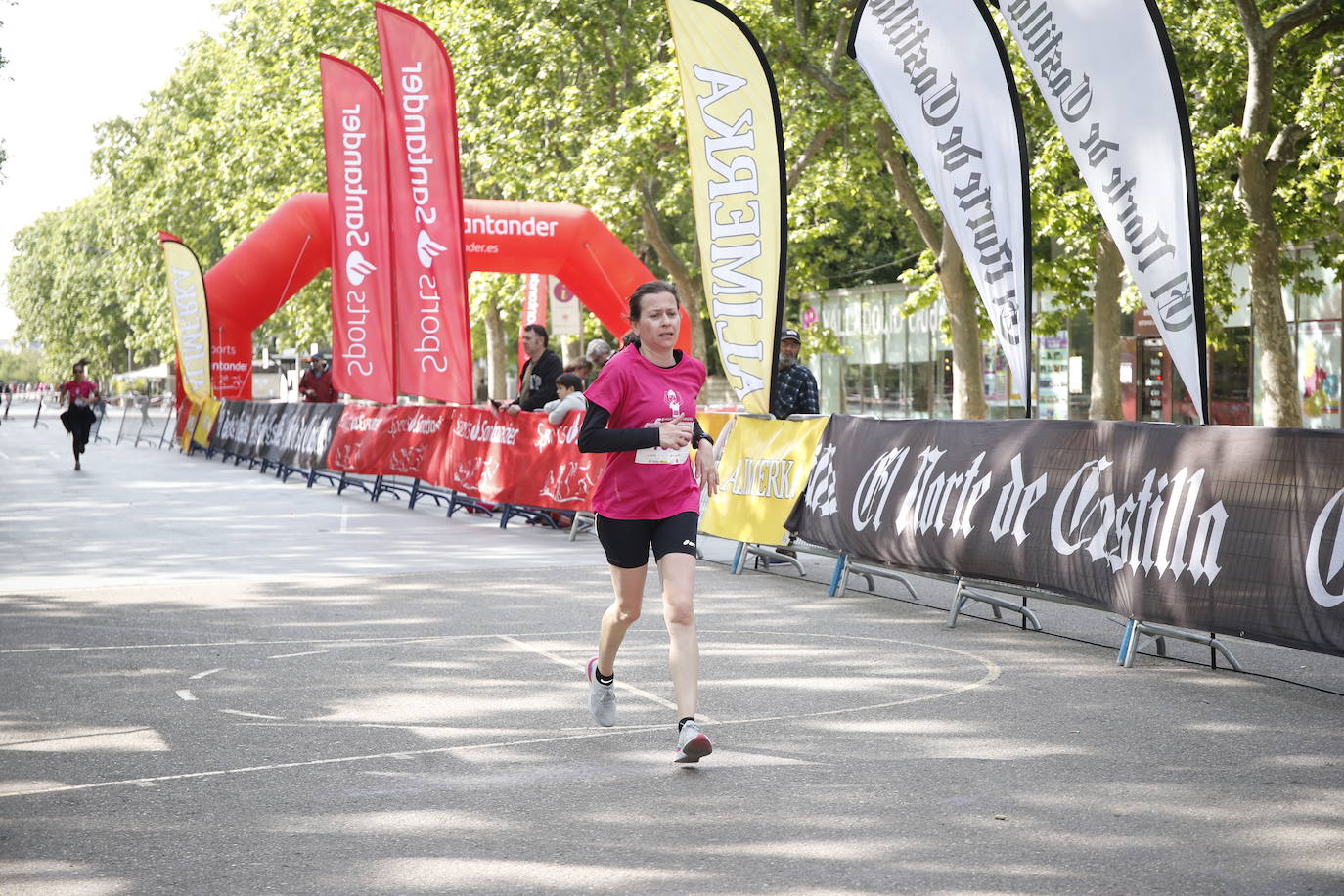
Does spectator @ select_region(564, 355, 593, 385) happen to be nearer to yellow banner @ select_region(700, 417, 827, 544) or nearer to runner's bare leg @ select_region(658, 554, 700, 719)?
yellow banner @ select_region(700, 417, 827, 544)

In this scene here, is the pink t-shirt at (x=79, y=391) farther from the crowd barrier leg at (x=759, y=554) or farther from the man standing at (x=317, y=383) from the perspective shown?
the crowd barrier leg at (x=759, y=554)

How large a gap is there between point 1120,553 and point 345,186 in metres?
15.0

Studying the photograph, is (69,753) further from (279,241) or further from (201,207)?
(201,207)

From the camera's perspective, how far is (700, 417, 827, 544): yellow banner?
11906 mm

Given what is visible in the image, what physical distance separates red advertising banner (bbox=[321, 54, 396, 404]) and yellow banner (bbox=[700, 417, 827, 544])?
9129 mm

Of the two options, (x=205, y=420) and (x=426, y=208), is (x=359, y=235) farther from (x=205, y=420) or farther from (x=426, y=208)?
(x=205, y=420)

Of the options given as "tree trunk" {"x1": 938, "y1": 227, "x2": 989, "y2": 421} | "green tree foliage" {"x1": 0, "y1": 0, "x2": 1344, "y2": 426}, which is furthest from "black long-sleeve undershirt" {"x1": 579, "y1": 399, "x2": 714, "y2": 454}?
"tree trunk" {"x1": 938, "y1": 227, "x2": 989, "y2": 421}

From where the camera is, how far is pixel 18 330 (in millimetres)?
108438

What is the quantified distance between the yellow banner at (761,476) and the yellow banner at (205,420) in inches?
838

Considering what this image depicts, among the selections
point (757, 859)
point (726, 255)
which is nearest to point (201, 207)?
point (726, 255)

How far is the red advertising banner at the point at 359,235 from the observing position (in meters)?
21.0

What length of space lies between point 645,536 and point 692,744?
90 cm

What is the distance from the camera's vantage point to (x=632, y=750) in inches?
250

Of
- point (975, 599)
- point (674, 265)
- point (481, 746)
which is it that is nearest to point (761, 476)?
point (975, 599)
